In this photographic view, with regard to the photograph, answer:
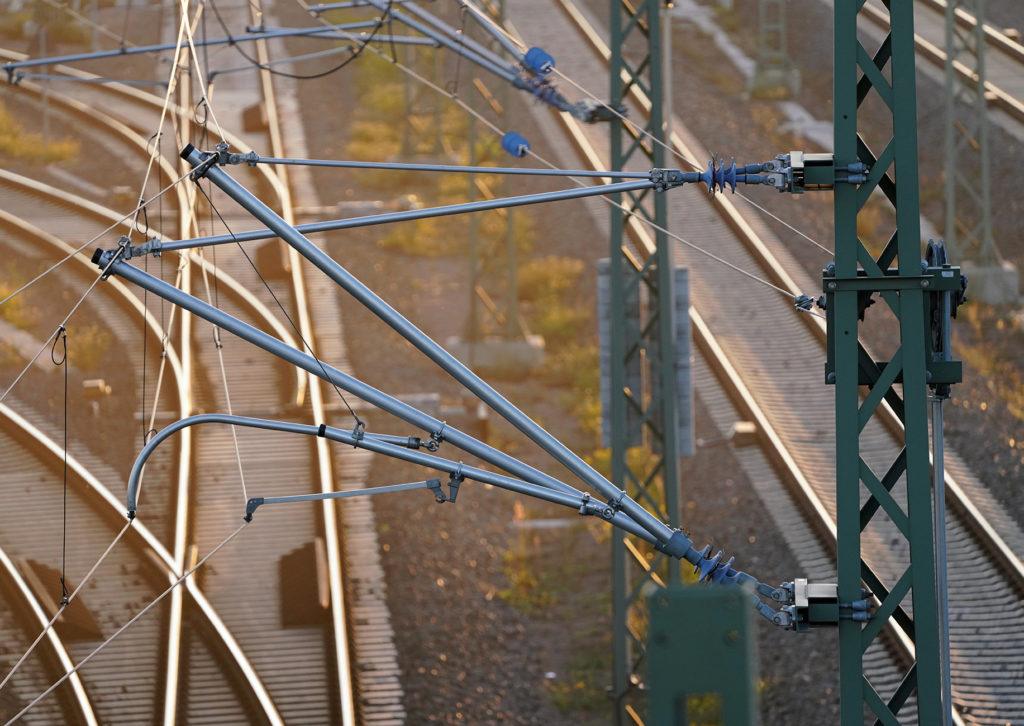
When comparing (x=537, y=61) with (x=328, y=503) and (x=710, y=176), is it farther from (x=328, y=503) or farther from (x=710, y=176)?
(x=328, y=503)

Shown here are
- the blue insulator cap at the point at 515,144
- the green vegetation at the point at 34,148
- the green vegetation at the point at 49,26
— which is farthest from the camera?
the green vegetation at the point at 49,26

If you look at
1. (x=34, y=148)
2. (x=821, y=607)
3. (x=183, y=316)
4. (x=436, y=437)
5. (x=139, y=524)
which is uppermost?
(x=34, y=148)

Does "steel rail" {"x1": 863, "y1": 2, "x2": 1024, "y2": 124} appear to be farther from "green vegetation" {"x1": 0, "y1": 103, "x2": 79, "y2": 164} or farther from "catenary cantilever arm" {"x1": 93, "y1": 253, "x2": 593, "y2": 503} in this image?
"catenary cantilever arm" {"x1": 93, "y1": 253, "x2": 593, "y2": 503}

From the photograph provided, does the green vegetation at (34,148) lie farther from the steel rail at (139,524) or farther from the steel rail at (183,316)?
the steel rail at (139,524)

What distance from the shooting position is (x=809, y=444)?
18.5 meters

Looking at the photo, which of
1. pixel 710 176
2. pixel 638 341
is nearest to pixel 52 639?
pixel 638 341

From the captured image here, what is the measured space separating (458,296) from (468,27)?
10.3 meters

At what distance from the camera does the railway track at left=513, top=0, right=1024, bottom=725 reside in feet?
45.8

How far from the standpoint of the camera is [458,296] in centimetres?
2338

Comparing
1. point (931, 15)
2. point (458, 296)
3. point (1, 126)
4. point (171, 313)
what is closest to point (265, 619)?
point (171, 313)

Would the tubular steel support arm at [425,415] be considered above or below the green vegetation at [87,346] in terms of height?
below

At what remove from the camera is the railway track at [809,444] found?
14.0 metres

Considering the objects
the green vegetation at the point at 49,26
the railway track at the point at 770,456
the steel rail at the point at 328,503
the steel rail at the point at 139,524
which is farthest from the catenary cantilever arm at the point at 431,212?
the green vegetation at the point at 49,26

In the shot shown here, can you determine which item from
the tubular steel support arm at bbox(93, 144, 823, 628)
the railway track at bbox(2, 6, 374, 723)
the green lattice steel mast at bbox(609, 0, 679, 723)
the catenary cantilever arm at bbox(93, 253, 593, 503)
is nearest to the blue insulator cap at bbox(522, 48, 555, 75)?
the green lattice steel mast at bbox(609, 0, 679, 723)
